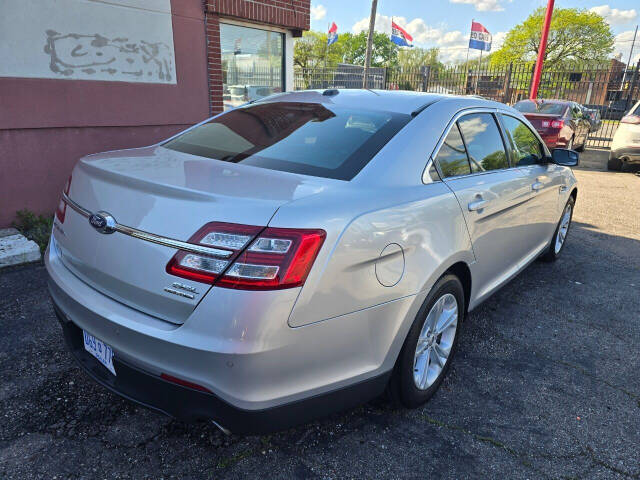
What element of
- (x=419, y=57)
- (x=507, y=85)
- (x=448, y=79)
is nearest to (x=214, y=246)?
(x=507, y=85)

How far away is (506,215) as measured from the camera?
314cm

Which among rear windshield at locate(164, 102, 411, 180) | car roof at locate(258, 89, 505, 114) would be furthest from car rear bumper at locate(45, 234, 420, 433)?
car roof at locate(258, 89, 505, 114)

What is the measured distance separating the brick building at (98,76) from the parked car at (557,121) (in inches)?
311

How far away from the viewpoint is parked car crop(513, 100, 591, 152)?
11.6 m

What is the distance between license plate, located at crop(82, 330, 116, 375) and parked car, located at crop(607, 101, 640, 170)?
1140 centimetres

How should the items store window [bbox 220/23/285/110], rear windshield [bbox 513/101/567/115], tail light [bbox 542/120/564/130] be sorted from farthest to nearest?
rear windshield [bbox 513/101/567/115], tail light [bbox 542/120/564/130], store window [bbox 220/23/285/110]

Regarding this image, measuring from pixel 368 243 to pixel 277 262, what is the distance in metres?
0.43

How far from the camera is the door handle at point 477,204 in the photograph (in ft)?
8.64

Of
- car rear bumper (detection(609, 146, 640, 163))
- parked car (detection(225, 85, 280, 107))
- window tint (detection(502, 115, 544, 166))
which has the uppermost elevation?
parked car (detection(225, 85, 280, 107))

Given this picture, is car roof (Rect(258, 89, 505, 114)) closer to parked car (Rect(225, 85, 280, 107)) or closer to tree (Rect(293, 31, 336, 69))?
parked car (Rect(225, 85, 280, 107))

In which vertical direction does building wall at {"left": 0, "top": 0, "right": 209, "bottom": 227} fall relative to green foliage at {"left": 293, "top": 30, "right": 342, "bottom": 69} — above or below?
below

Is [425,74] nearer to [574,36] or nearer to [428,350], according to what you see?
[428,350]

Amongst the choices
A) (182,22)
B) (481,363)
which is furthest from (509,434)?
(182,22)

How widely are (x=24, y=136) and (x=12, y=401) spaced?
3450 millimetres
